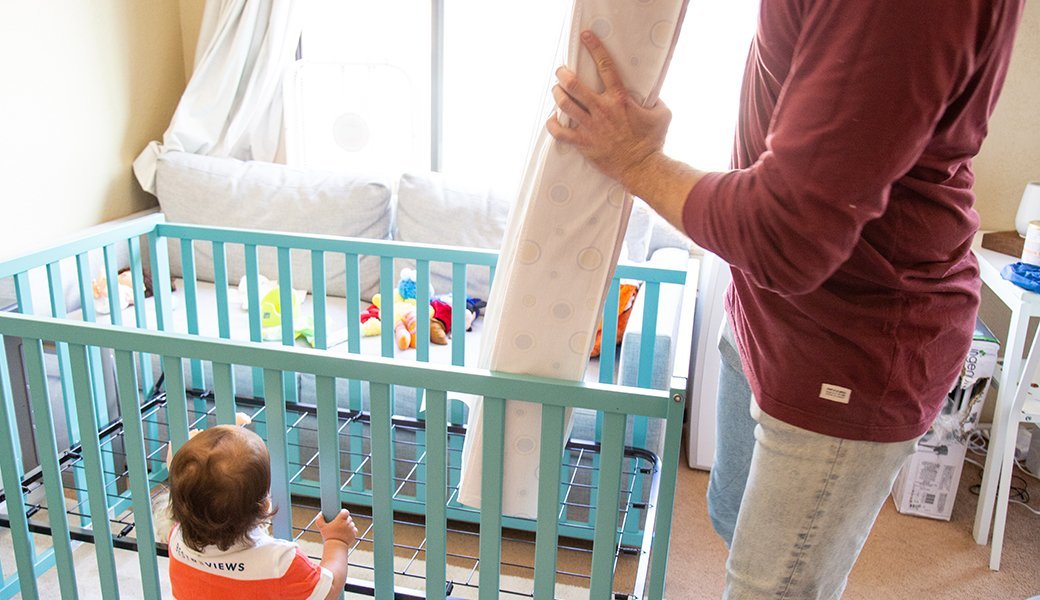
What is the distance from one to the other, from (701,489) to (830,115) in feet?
6.26

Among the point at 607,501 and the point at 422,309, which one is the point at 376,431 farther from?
the point at 422,309

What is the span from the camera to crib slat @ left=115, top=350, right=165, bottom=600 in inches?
52.9

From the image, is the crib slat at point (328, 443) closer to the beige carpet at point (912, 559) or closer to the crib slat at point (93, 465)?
the crib slat at point (93, 465)

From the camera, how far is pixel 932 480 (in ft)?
7.70

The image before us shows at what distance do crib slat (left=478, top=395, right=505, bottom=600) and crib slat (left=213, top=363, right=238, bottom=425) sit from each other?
0.42 m

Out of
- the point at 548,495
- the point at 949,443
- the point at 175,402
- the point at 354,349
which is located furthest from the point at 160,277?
the point at 949,443

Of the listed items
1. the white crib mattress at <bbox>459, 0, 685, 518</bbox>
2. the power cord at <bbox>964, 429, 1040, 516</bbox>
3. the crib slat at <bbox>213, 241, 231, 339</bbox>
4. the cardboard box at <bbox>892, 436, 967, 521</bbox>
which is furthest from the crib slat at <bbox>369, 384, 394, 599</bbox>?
the power cord at <bbox>964, 429, 1040, 516</bbox>

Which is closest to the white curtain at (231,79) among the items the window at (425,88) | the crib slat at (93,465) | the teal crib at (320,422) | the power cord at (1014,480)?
the window at (425,88)

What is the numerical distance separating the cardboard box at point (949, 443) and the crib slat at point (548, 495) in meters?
1.46

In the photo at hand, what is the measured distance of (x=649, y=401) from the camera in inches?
45.0

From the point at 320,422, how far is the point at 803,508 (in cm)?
72

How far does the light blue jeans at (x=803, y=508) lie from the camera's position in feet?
2.96

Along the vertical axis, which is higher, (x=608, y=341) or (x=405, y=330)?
(x=608, y=341)

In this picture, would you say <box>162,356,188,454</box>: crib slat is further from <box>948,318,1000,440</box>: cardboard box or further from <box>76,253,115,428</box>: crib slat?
<box>948,318,1000,440</box>: cardboard box
